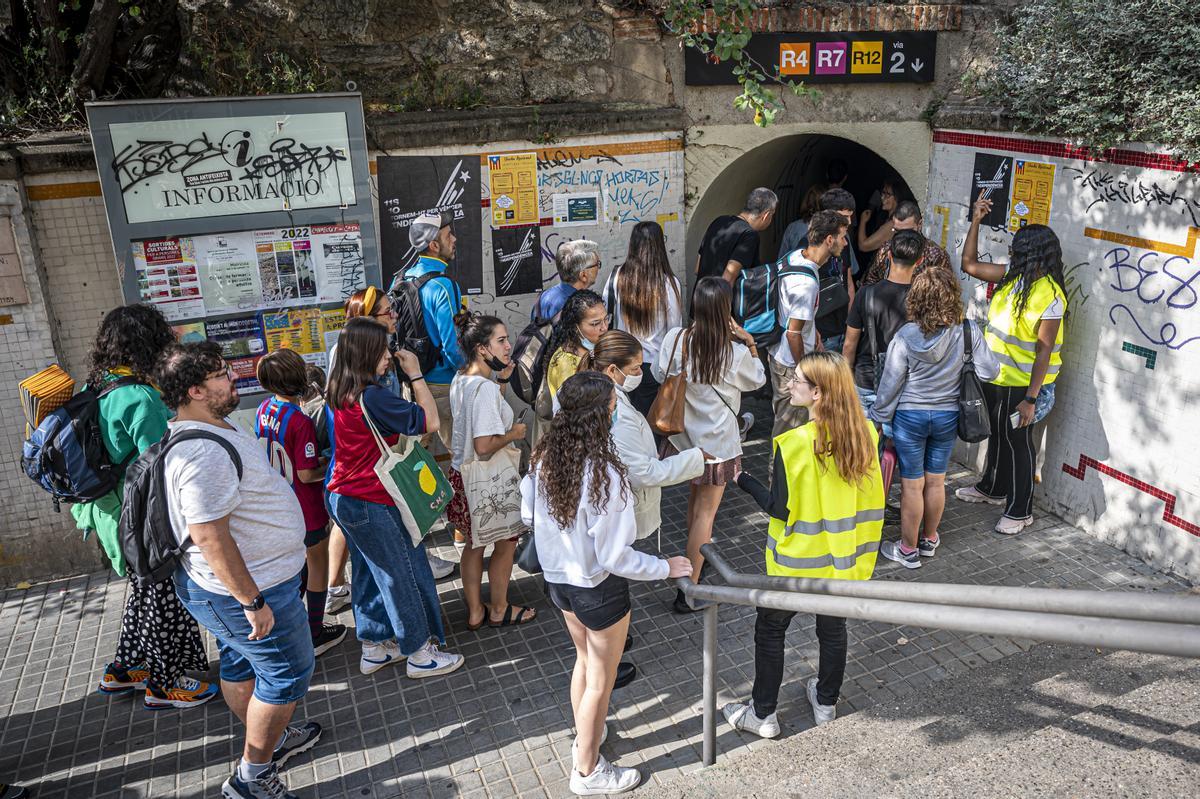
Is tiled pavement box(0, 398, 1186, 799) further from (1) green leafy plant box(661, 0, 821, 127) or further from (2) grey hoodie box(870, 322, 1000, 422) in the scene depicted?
(1) green leafy plant box(661, 0, 821, 127)

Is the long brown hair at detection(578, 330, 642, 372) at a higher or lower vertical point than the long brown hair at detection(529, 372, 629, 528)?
higher

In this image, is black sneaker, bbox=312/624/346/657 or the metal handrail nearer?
the metal handrail

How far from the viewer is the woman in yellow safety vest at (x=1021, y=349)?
554 centimetres

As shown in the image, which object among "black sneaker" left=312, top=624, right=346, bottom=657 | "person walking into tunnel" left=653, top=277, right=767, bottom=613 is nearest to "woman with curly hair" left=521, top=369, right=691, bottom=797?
"person walking into tunnel" left=653, top=277, right=767, bottom=613

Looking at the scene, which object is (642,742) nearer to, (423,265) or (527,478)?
(527,478)

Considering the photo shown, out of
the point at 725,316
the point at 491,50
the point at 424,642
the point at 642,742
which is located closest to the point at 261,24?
the point at 491,50

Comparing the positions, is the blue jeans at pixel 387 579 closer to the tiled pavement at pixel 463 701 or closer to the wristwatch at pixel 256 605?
the tiled pavement at pixel 463 701

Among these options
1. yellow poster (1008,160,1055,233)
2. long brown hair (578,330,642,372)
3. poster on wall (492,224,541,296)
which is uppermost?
yellow poster (1008,160,1055,233)

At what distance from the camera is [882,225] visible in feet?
27.7

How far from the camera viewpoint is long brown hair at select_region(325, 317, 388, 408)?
411 centimetres

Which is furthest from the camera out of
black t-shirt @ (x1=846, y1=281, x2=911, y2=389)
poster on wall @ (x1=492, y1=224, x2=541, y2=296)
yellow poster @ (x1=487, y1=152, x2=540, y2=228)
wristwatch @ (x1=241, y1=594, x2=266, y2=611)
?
poster on wall @ (x1=492, y1=224, x2=541, y2=296)

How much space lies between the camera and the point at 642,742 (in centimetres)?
411

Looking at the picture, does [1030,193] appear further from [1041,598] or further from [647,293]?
[1041,598]

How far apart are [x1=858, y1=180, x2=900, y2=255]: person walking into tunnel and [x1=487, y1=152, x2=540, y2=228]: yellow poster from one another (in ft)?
10.1
